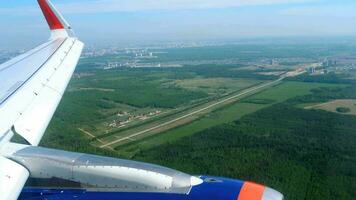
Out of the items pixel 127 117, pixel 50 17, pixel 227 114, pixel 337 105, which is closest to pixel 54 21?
→ pixel 50 17

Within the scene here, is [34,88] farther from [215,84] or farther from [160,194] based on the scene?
[215,84]

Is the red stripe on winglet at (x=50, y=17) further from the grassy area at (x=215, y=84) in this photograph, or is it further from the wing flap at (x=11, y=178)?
the grassy area at (x=215, y=84)

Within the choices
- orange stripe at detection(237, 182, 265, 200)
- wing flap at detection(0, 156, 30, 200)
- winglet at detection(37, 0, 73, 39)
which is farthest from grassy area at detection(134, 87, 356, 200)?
wing flap at detection(0, 156, 30, 200)

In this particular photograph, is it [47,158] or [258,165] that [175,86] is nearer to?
[258,165]

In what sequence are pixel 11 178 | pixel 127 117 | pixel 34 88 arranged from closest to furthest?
pixel 11 178, pixel 34 88, pixel 127 117

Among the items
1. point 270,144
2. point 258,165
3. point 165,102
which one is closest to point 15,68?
point 258,165

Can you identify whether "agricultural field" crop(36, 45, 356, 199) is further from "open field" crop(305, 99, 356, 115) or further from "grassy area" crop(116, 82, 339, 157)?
"open field" crop(305, 99, 356, 115)
